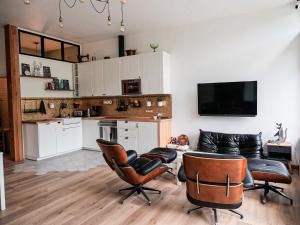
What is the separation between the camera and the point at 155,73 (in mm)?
5121

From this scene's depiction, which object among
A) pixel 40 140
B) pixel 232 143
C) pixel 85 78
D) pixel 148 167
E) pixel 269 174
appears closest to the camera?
pixel 269 174

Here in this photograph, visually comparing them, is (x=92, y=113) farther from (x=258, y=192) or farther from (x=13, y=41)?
(x=258, y=192)

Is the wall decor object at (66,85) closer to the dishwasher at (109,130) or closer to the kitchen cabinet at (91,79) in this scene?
the kitchen cabinet at (91,79)

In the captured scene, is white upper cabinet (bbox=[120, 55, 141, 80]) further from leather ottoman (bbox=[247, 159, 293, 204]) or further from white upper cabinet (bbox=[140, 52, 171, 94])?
leather ottoman (bbox=[247, 159, 293, 204])

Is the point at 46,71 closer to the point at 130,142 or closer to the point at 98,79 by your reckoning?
the point at 98,79

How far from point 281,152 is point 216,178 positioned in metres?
2.39

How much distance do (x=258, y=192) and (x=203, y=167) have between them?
62.5 inches

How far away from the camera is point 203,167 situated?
2.18 m

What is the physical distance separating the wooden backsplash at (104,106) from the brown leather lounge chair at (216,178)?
3.15 meters

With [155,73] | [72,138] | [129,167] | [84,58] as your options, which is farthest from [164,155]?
[84,58]

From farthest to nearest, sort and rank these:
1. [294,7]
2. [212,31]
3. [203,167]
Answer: [212,31]
[294,7]
[203,167]

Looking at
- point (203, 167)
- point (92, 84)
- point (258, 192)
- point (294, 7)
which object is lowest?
point (258, 192)

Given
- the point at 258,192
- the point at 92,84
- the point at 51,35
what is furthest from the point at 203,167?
the point at 51,35

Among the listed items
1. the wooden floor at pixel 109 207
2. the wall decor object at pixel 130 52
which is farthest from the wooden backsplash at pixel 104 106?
the wooden floor at pixel 109 207
